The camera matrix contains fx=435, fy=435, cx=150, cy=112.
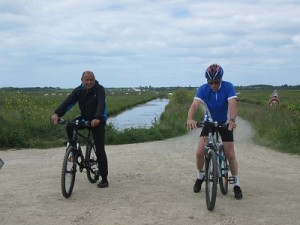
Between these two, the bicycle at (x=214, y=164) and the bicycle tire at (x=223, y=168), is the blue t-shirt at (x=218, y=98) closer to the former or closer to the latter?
the bicycle at (x=214, y=164)

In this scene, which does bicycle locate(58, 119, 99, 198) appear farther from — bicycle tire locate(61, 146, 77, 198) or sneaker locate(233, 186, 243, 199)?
sneaker locate(233, 186, 243, 199)

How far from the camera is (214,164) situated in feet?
19.8

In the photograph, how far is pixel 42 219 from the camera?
559cm

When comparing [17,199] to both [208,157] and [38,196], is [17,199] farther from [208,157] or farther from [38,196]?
[208,157]

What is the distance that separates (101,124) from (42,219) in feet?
6.99

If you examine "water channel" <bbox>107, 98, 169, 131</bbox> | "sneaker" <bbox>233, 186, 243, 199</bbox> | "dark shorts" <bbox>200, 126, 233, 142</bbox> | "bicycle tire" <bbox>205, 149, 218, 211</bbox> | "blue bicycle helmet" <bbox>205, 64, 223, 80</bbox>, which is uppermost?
"blue bicycle helmet" <bbox>205, 64, 223, 80</bbox>

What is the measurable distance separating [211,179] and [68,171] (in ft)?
7.43

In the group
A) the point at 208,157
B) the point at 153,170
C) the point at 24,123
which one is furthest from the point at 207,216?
the point at 24,123

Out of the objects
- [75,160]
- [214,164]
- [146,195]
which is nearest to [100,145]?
[75,160]

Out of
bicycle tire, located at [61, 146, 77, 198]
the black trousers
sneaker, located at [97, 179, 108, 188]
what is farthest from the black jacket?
sneaker, located at [97, 179, 108, 188]

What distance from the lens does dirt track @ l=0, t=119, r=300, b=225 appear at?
5.64 metres

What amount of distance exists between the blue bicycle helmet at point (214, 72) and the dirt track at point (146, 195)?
6.05 feet

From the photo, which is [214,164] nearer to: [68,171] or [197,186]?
[197,186]

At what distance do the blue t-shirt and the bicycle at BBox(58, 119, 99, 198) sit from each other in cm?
193
